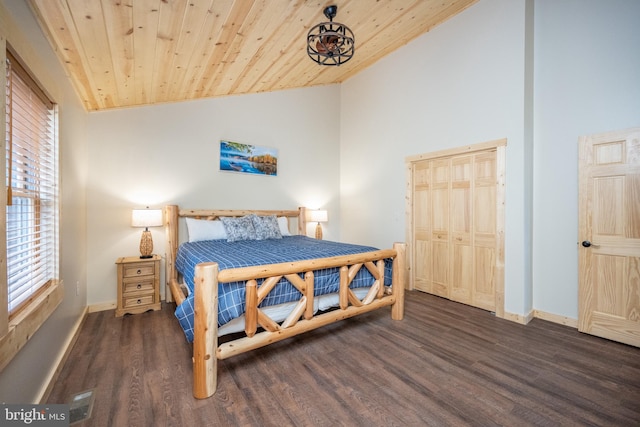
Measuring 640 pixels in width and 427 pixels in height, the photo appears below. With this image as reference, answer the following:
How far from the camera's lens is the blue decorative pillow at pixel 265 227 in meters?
3.78

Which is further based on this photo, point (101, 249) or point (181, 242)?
point (181, 242)

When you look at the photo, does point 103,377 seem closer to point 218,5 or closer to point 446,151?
point 218,5

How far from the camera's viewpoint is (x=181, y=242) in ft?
12.2

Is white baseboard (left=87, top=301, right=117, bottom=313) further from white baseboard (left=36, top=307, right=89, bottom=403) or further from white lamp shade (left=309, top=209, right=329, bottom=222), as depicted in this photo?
white lamp shade (left=309, top=209, right=329, bottom=222)

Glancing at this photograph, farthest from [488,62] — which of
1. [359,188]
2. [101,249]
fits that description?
[101,249]

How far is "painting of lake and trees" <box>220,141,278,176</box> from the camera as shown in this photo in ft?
13.2

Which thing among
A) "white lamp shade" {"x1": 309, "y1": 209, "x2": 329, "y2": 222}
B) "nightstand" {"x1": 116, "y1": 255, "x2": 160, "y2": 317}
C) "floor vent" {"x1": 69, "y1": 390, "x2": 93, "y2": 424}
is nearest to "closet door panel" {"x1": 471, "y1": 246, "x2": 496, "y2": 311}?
"white lamp shade" {"x1": 309, "y1": 209, "x2": 329, "y2": 222}

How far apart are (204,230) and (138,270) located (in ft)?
2.75

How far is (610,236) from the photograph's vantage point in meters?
2.52

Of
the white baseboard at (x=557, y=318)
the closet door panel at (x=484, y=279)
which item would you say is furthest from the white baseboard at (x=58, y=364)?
the white baseboard at (x=557, y=318)

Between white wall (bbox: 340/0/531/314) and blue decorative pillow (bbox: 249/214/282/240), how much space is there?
158 centimetres

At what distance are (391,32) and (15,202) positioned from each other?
405 cm

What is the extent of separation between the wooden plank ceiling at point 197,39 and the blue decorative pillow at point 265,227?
5.93 ft

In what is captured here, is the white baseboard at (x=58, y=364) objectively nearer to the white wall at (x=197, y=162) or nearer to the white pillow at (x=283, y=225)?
the white wall at (x=197, y=162)
